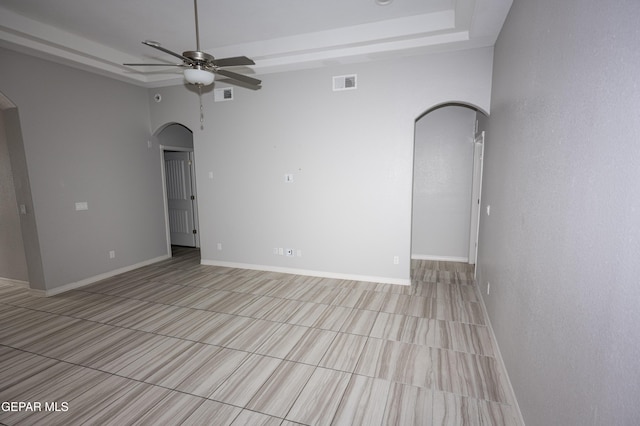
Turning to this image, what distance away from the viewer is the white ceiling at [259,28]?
323 cm

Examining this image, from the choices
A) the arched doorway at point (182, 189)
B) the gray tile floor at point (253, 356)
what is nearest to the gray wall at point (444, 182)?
the gray tile floor at point (253, 356)

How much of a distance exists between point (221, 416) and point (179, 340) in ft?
4.04

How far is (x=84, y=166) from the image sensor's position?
15.1 feet

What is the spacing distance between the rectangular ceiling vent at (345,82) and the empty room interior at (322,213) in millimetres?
32

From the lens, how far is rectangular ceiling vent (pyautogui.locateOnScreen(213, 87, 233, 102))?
16.4 ft

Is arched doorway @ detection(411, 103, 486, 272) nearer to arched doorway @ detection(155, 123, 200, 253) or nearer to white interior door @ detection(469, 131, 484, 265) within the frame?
white interior door @ detection(469, 131, 484, 265)

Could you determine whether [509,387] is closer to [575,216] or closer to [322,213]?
[575,216]

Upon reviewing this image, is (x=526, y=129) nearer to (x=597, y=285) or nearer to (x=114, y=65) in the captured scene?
(x=597, y=285)

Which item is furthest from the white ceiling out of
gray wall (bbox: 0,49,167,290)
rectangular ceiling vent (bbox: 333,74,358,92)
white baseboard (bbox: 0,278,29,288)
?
white baseboard (bbox: 0,278,29,288)

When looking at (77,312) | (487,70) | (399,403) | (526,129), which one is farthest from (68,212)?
(487,70)

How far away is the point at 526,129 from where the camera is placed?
2.11 metres

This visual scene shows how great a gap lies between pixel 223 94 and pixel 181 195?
9.60ft

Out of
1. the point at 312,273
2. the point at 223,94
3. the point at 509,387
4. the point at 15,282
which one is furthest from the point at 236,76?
the point at 15,282

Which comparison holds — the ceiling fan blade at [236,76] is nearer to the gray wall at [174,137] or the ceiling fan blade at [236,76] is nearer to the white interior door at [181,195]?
the gray wall at [174,137]
